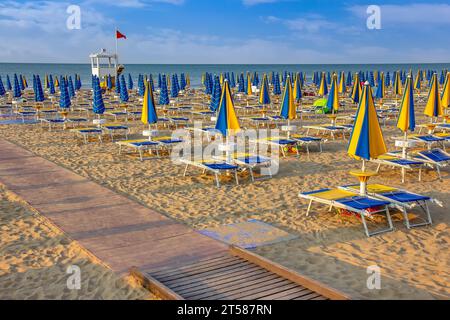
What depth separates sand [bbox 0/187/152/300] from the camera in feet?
16.7

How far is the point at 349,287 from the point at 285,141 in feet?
26.6

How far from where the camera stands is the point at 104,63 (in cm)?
4388

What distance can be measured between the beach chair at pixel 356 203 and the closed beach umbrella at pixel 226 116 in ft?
9.76

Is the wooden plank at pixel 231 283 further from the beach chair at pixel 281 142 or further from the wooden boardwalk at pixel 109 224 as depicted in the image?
the beach chair at pixel 281 142

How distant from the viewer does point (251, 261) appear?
18.5 ft

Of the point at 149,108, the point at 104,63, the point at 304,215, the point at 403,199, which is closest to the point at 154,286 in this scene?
the point at 304,215

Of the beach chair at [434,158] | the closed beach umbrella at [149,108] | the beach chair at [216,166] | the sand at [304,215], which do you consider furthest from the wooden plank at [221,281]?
the closed beach umbrella at [149,108]

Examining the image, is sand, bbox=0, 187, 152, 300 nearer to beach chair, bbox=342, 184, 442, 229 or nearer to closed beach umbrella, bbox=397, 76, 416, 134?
beach chair, bbox=342, 184, 442, 229

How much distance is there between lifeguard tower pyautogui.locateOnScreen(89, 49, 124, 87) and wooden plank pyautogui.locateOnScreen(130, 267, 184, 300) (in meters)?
37.5

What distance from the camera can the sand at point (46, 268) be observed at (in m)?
5.08

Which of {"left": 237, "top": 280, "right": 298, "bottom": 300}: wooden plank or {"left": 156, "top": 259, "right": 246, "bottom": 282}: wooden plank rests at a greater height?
{"left": 237, "top": 280, "right": 298, "bottom": 300}: wooden plank

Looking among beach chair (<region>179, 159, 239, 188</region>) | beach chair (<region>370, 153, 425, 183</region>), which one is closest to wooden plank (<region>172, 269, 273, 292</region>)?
beach chair (<region>179, 159, 239, 188</region>)
